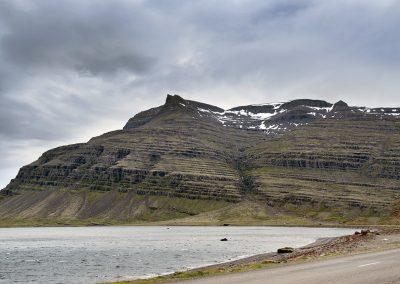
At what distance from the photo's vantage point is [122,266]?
86000mm

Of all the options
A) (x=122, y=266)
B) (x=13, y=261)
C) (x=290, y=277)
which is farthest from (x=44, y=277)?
(x=290, y=277)

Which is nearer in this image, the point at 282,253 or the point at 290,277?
the point at 290,277

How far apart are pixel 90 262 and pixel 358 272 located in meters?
66.9

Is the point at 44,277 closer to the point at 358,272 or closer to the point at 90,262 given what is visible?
the point at 90,262

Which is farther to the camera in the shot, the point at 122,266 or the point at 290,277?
the point at 122,266

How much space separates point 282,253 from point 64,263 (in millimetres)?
38450

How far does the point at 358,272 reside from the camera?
38.4 meters

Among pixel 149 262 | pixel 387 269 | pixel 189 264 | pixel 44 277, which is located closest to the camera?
pixel 387 269

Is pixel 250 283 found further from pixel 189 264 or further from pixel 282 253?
Answer: pixel 282 253

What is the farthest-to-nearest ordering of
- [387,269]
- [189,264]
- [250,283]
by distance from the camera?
[189,264] < [387,269] < [250,283]

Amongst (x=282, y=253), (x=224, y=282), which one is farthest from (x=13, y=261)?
(x=224, y=282)

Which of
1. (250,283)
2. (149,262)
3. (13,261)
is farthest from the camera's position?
(13,261)

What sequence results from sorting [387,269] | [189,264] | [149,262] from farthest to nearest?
1. [149,262]
2. [189,264]
3. [387,269]

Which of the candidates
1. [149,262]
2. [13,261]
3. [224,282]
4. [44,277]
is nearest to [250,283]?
[224,282]
